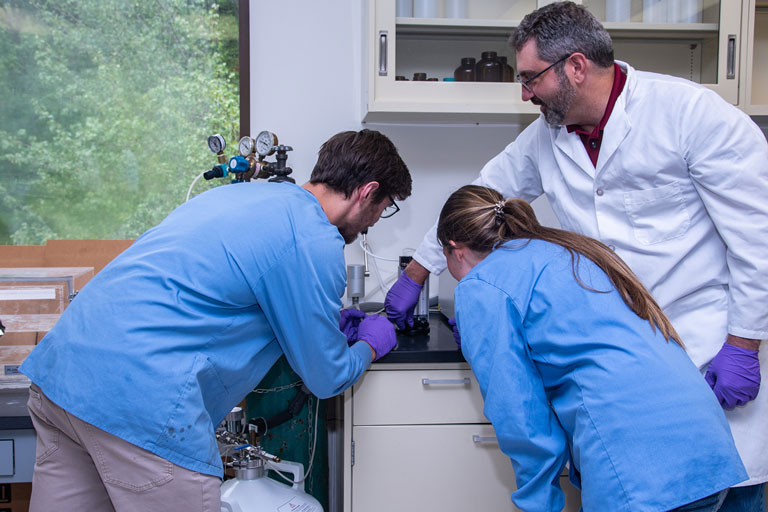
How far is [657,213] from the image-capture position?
1293 mm

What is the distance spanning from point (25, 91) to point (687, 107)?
2.06 m

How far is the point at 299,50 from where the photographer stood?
2033 mm

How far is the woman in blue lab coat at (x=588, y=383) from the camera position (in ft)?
3.02

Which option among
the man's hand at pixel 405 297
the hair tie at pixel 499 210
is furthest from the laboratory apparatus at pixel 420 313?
the hair tie at pixel 499 210

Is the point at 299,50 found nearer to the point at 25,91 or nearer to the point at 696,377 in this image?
the point at 25,91

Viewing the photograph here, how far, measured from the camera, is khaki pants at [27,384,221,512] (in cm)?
93

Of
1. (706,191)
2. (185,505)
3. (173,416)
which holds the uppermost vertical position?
(706,191)

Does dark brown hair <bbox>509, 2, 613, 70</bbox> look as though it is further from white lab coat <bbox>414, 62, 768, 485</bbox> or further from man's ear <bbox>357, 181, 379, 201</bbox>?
man's ear <bbox>357, 181, 379, 201</bbox>

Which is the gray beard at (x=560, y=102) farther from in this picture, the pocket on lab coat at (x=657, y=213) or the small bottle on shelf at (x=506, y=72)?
the small bottle on shelf at (x=506, y=72)

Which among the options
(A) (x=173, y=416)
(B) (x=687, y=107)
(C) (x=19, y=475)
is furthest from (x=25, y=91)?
(B) (x=687, y=107)

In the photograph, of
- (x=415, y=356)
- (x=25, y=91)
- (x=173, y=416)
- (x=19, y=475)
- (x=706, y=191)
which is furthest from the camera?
(x=25, y=91)

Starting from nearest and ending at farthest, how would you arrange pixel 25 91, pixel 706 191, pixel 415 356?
pixel 706 191
pixel 415 356
pixel 25 91

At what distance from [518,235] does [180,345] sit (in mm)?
681

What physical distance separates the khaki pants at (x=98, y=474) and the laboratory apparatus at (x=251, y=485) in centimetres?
35
